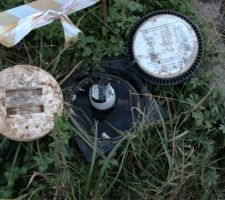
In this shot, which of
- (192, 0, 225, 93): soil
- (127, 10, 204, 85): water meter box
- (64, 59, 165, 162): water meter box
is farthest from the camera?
(192, 0, 225, 93): soil

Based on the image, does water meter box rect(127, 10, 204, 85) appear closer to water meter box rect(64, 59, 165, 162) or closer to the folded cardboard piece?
water meter box rect(64, 59, 165, 162)

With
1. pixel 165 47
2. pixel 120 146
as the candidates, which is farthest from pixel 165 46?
pixel 120 146

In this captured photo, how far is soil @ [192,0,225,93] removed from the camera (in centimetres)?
263

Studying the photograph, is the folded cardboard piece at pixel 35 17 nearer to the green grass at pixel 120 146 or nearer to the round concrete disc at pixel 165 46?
the green grass at pixel 120 146

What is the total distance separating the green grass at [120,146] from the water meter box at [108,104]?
0.05 m

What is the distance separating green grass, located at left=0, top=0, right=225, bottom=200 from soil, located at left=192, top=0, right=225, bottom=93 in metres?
0.07

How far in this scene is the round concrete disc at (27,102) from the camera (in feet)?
7.41

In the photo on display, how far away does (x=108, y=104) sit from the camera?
2414mm

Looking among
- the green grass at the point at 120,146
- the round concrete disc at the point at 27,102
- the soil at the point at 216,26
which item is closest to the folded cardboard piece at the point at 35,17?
the green grass at the point at 120,146

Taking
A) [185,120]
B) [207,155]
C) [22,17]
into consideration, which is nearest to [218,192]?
[207,155]

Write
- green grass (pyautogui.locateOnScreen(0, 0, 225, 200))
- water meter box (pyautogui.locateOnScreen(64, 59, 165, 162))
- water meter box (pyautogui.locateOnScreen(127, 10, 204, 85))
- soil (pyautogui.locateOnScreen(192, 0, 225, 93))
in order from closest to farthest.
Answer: green grass (pyautogui.locateOnScreen(0, 0, 225, 200))
water meter box (pyautogui.locateOnScreen(64, 59, 165, 162))
water meter box (pyautogui.locateOnScreen(127, 10, 204, 85))
soil (pyautogui.locateOnScreen(192, 0, 225, 93))

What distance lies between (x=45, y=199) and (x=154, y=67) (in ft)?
2.78

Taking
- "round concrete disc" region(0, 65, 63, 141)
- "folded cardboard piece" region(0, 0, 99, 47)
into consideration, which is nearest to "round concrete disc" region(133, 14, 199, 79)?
"folded cardboard piece" region(0, 0, 99, 47)

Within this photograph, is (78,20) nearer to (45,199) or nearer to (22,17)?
(22,17)
